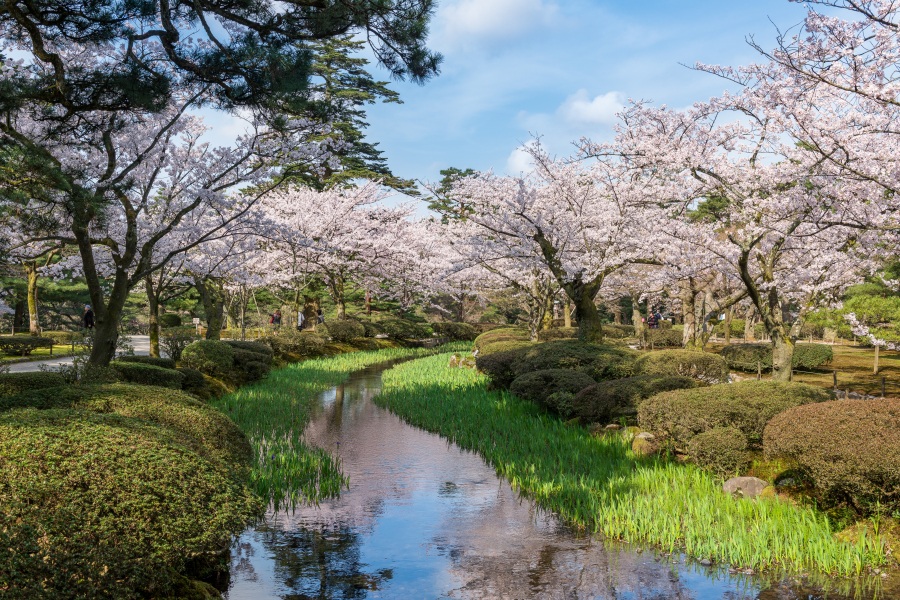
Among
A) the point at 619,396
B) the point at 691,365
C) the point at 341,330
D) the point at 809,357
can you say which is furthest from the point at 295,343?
the point at 809,357

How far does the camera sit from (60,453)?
4.41 meters

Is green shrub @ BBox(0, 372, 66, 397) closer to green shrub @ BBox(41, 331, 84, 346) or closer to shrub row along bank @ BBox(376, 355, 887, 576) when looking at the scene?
shrub row along bank @ BBox(376, 355, 887, 576)

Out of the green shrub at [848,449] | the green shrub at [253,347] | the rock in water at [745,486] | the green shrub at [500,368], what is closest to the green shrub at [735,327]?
the green shrub at [500,368]

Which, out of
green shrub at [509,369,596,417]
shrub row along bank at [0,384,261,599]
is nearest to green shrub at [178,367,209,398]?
green shrub at [509,369,596,417]

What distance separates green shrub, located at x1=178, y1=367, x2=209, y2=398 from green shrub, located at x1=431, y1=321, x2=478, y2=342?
87.6ft

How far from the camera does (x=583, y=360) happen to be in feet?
47.6

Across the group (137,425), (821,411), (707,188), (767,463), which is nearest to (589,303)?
(707,188)

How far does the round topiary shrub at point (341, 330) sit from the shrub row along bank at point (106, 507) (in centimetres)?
2371

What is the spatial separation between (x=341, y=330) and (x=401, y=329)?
725 cm

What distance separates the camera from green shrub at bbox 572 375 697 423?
10445 millimetres

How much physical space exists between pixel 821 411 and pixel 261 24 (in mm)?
7521

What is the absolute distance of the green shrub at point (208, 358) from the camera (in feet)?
49.7

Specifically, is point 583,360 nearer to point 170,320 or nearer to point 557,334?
point 557,334

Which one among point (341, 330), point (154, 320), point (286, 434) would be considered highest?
point (154, 320)
